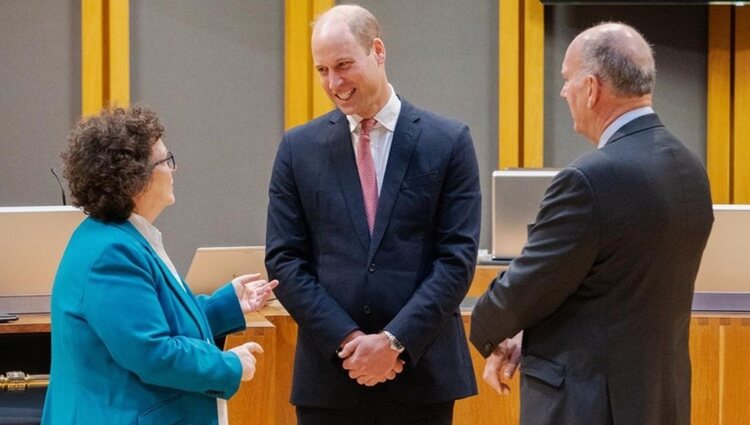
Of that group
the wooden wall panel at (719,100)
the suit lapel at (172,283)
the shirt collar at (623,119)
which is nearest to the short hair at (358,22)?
the shirt collar at (623,119)

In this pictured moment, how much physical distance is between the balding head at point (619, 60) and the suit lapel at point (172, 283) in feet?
3.18

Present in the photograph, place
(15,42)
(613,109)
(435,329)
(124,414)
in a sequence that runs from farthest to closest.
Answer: (15,42), (435,329), (613,109), (124,414)

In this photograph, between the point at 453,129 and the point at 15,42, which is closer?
the point at 453,129

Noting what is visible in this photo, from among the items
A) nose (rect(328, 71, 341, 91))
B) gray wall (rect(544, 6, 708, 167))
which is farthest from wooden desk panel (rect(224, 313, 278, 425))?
gray wall (rect(544, 6, 708, 167))

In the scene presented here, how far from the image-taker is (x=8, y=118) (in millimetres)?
5031

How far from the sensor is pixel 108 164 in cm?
220

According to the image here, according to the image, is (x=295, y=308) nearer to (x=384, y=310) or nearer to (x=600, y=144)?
(x=384, y=310)

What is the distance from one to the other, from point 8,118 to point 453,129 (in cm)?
299

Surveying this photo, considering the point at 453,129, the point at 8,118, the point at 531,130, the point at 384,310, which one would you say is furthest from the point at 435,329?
the point at 8,118

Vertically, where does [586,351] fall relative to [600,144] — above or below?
below

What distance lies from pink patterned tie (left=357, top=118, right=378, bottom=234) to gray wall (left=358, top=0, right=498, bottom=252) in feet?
8.00

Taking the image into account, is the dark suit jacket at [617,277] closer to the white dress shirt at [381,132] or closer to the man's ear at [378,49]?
the white dress shirt at [381,132]

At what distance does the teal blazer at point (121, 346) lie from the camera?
2.08 m

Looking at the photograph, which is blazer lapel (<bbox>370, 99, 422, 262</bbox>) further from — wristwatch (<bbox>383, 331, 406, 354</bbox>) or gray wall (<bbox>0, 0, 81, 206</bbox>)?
gray wall (<bbox>0, 0, 81, 206</bbox>)
